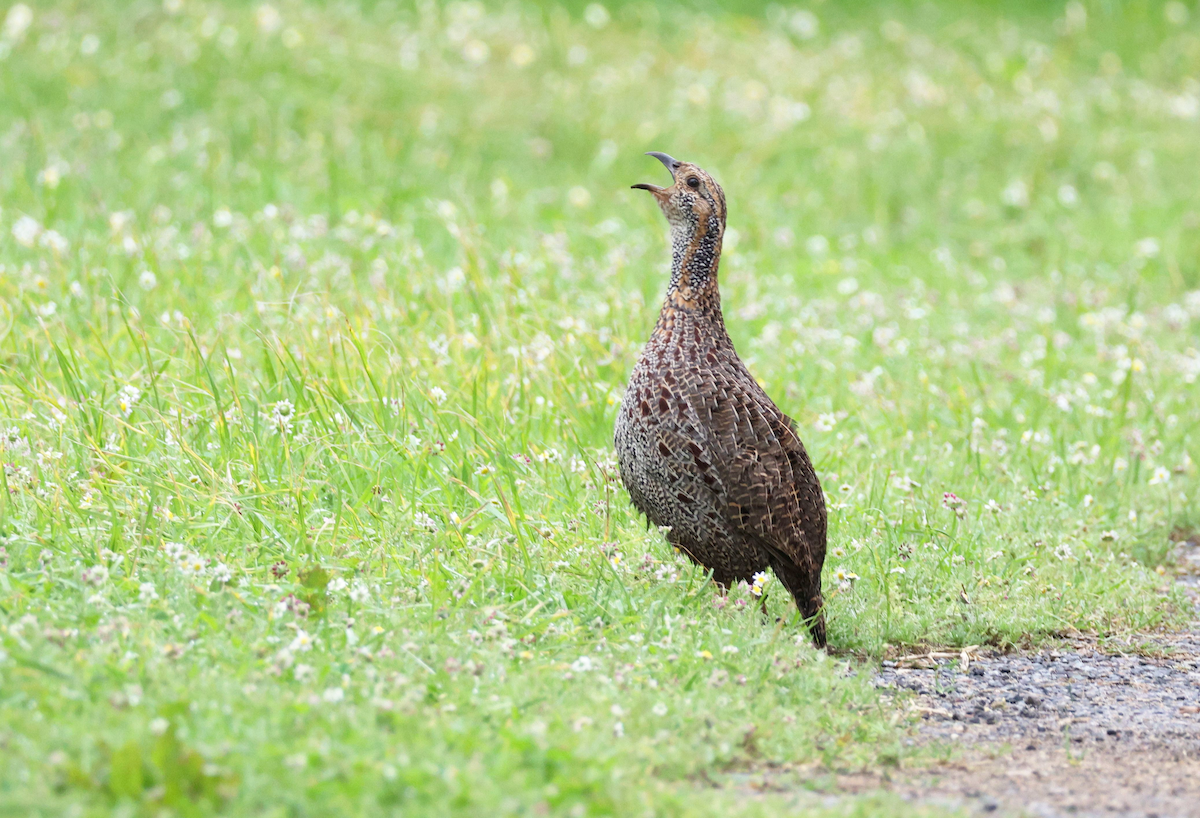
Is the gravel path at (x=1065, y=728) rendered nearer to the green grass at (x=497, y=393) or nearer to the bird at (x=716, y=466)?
the green grass at (x=497, y=393)

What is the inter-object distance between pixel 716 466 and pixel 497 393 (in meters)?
1.81

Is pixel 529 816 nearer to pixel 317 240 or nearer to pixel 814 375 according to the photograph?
pixel 814 375

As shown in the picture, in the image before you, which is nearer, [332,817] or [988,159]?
[332,817]

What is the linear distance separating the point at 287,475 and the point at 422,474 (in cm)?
54

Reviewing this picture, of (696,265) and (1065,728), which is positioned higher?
(696,265)

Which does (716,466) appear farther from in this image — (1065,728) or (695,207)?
(1065,728)

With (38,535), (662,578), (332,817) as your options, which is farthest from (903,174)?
(332,817)

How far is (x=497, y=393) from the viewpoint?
6410 mm

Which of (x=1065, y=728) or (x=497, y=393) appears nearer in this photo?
(x=1065, y=728)

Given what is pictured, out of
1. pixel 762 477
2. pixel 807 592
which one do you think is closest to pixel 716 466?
pixel 762 477

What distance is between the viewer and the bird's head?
5301mm

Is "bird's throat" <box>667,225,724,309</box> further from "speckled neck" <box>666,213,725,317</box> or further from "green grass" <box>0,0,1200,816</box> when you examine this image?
"green grass" <box>0,0,1200,816</box>

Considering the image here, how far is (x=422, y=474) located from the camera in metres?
5.65

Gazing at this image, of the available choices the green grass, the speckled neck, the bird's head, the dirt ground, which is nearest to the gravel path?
the dirt ground
